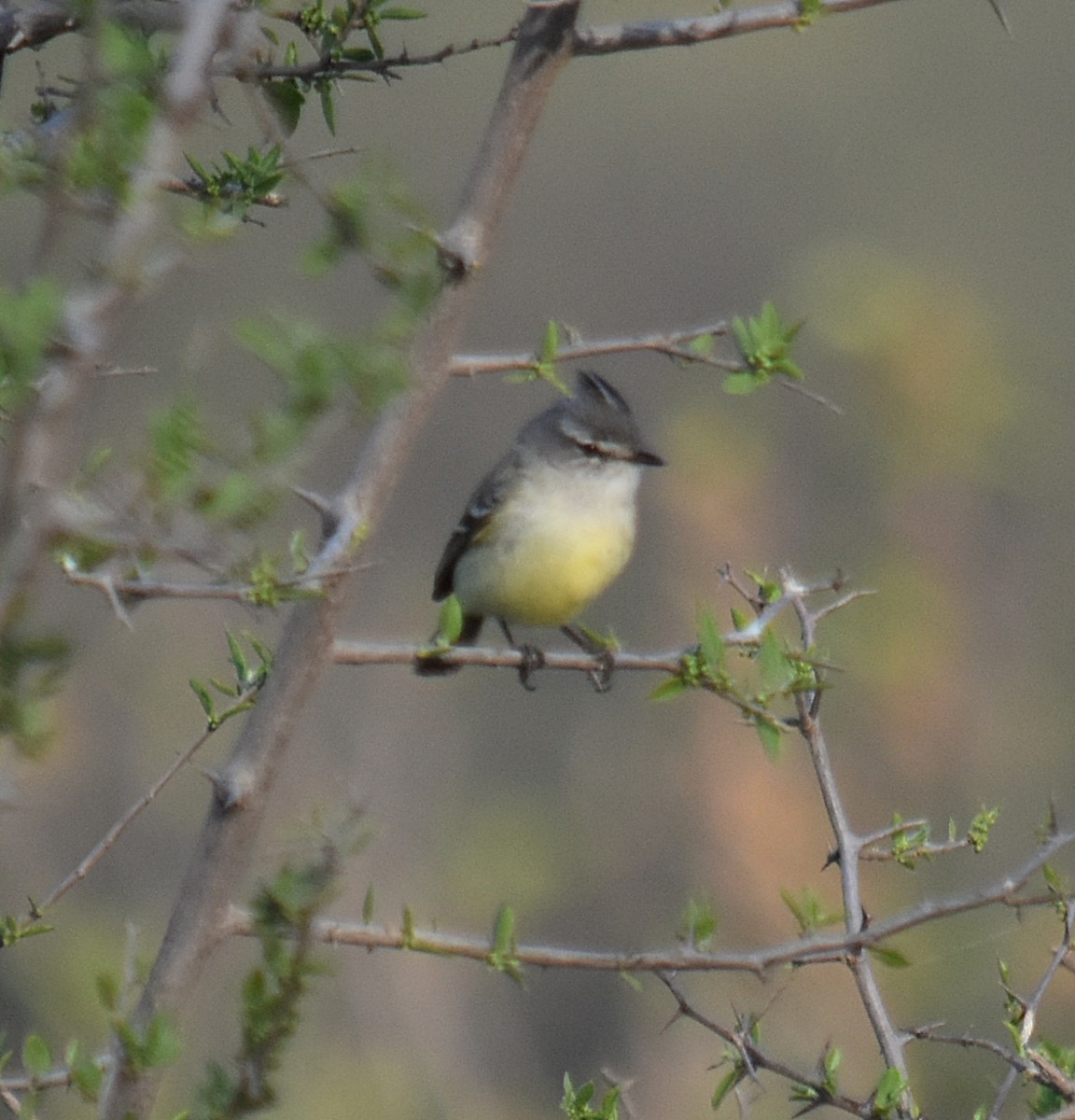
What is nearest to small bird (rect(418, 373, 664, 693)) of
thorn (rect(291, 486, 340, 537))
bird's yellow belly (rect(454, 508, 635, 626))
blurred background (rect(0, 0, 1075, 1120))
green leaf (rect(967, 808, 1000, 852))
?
bird's yellow belly (rect(454, 508, 635, 626))

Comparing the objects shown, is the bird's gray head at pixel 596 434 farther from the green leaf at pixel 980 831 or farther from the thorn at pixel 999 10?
the thorn at pixel 999 10

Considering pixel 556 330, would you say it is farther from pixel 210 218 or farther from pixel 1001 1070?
pixel 1001 1070

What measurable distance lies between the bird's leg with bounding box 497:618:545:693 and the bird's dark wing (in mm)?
277

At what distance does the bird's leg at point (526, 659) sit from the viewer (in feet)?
9.46

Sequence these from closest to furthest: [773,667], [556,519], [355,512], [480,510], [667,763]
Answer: [355,512] < [773,667] < [556,519] < [480,510] < [667,763]

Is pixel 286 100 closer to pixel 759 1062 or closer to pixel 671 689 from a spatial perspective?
pixel 671 689

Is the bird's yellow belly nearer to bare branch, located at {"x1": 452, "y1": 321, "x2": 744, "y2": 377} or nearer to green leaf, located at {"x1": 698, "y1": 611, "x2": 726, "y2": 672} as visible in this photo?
bare branch, located at {"x1": 452, "y1": 321, "x2": 744, "y2": 377}

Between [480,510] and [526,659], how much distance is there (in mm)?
3610

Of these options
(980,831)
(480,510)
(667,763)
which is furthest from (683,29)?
(667,763)

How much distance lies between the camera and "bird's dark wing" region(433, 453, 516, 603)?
247 inches

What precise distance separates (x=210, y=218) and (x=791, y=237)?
18.6 meters

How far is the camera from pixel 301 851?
2051mm

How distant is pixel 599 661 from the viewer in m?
3.13

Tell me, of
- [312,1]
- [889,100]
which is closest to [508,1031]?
[312,1]
